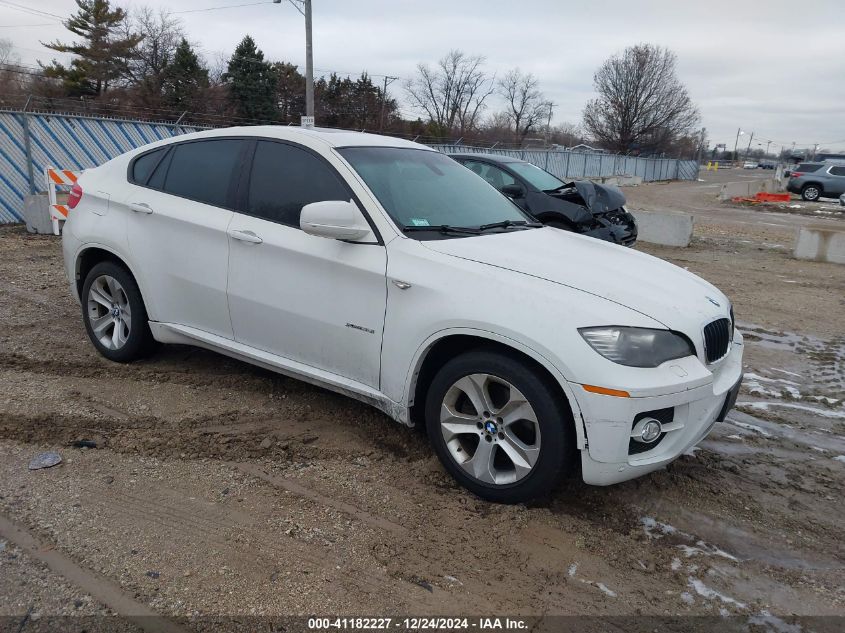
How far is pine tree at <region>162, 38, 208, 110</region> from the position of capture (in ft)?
121

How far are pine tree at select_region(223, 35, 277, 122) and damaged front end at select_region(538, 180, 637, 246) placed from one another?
29.3m

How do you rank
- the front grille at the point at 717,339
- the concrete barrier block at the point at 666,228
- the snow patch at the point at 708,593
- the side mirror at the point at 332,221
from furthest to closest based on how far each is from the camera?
the concrete barrier block at the point at 666,228 < the side mirror at the point at 332,221 < the front grille at the point at 717,339 < the snow patch at the point at 708,593

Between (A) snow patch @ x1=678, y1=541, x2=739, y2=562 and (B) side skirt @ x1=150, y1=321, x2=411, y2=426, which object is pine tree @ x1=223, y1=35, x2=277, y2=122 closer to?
(B) side skirt @ x1=150, y1=321, x2=411, y2=426

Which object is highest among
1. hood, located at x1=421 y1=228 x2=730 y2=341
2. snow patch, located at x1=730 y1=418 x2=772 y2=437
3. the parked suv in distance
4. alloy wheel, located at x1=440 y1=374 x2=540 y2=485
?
the parked suv in distance

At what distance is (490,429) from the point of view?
310 cm

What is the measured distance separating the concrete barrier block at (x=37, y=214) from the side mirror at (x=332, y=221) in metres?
9.34

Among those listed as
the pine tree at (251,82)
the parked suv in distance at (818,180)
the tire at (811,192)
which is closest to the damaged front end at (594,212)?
the parked suv in distance at (818,180)

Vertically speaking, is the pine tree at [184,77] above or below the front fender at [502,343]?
above

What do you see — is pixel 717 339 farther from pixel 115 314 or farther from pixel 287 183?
pixel 115 314

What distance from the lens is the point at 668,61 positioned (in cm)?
7675

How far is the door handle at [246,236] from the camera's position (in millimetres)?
3799

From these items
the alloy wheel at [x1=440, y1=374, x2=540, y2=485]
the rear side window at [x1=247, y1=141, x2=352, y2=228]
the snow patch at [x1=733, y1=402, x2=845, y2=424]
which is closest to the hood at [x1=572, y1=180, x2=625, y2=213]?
the snow patch at [x1=733, y1=402, x2=845, y2=424]

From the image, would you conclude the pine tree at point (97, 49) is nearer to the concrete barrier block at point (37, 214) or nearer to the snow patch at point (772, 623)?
the concrete barrier block at point (37, 214)

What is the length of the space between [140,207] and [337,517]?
8.60 ft
